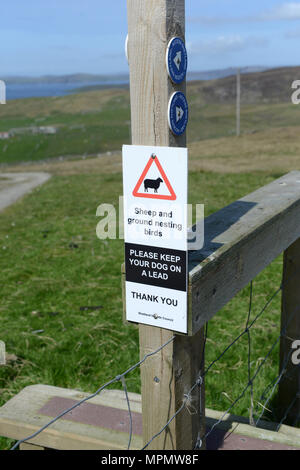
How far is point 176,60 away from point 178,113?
144 mm

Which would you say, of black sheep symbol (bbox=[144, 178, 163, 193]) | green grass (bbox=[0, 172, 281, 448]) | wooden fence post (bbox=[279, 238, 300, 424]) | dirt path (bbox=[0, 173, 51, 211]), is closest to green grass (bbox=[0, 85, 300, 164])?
dirt path (bbox=[0, 173, 51, 211])

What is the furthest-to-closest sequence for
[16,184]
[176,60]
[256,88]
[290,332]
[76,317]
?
1. [256,88]
2. [16,184]
3. [76,317]
4. [290,332]
5. [176,60]

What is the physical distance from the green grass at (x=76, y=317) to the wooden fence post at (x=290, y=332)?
12.6 inches

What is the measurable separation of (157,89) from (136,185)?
276 mm

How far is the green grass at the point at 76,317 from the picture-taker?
3787 mm

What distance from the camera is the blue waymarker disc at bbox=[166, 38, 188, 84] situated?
1415mm

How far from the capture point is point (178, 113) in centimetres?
147

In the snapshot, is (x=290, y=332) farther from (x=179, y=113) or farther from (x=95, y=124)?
(x=95, y=124)

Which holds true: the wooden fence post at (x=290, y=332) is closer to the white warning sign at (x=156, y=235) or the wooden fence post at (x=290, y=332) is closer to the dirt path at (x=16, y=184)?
the white warning sign at (x=156, y=235)

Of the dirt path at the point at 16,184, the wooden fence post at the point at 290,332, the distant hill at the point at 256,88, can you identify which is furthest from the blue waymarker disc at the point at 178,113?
the distant hill at the point at 256,88

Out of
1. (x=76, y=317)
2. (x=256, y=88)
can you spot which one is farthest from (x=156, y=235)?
(x=256, y=88)
